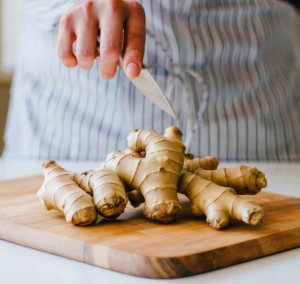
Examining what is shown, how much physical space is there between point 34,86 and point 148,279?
111 centimetres

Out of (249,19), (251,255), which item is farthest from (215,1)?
(251,255)

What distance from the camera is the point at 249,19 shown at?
1378 mm

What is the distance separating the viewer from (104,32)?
904mm

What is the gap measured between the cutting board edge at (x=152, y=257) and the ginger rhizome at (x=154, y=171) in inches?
4.8

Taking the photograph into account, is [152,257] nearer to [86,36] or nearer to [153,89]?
[153,89]

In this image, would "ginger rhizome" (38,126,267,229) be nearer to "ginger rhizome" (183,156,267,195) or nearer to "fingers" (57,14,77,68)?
"ginger rhizome" (183,156,267,195)

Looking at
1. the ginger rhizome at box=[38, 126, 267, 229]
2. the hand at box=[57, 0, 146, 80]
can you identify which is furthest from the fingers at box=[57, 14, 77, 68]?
the ginger rhizome at box=[38, 126, 267, 229]

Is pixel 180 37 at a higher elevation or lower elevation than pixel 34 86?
higher

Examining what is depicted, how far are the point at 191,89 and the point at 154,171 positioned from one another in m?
Result: 0.70

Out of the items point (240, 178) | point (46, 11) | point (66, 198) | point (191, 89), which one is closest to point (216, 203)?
point (240, 178)

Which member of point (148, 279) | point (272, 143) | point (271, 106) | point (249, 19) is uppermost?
point (249, 19)

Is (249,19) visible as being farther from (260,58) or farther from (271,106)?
(271,106)

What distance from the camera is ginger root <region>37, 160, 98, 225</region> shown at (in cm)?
64

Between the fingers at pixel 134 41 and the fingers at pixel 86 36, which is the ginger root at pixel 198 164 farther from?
the fingers at pixel 86 36
